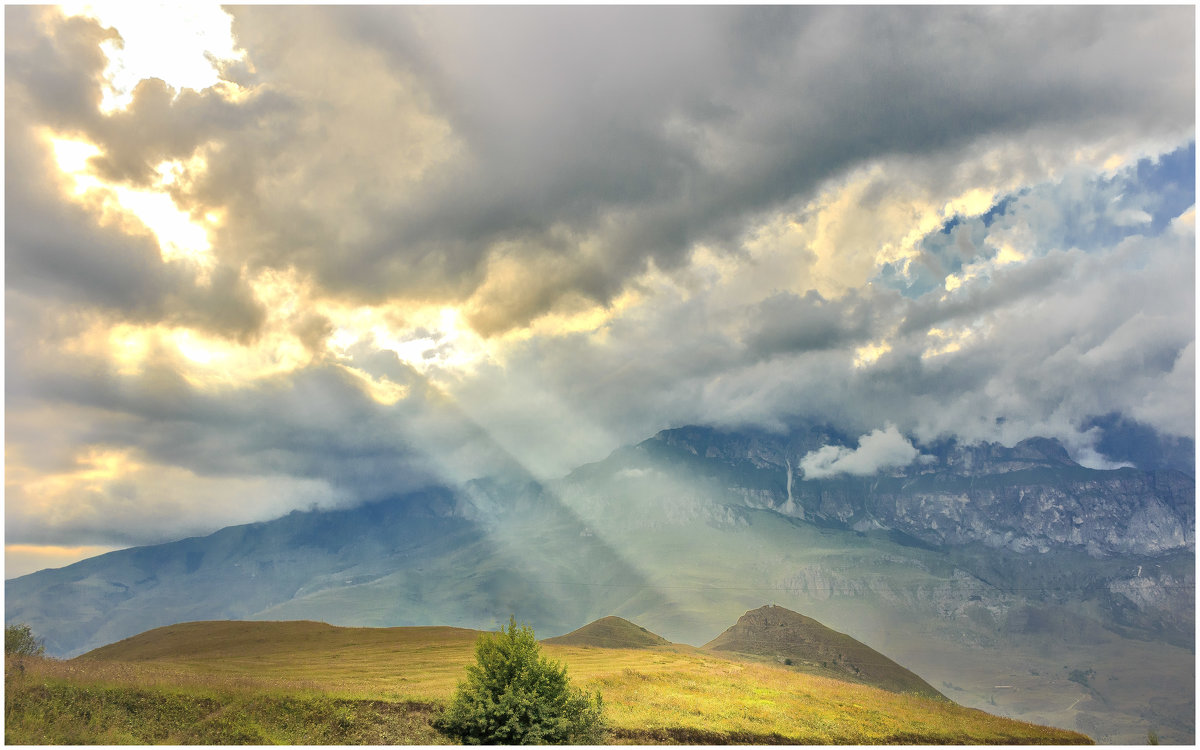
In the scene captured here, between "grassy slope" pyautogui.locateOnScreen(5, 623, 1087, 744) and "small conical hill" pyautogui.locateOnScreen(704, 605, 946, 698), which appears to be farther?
"small conical hill" pyautogui.locateOnScreen(704, 605, 946, 698)

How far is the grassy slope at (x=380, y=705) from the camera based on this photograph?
4044 cm

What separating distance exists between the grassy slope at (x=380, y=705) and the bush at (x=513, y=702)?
12.6 ft

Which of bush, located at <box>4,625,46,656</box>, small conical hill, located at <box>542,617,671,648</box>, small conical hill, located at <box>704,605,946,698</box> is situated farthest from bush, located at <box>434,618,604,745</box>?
small conical hill, located at <box>704,605,946,698</box>

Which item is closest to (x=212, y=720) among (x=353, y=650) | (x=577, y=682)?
(x=577, y=682)

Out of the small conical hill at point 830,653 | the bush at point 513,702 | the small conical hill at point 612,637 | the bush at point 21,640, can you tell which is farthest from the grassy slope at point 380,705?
the small conical hill at point 830,653

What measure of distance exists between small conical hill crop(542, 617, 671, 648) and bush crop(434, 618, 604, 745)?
387ft

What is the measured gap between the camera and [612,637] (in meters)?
167

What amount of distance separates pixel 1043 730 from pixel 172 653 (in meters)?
111

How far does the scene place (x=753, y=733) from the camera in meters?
52.1

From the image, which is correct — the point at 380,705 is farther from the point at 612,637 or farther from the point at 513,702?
the point at 612,637

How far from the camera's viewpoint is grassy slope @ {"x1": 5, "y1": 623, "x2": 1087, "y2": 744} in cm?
4044

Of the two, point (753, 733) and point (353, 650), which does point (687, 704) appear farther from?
point (353, 650)

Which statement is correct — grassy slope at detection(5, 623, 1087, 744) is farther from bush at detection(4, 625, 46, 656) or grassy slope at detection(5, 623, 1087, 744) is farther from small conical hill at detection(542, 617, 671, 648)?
small conical hill at detection(542, 617, 671, 648)

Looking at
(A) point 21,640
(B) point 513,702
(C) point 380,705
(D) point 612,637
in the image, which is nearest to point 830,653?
(D) point 612,637
